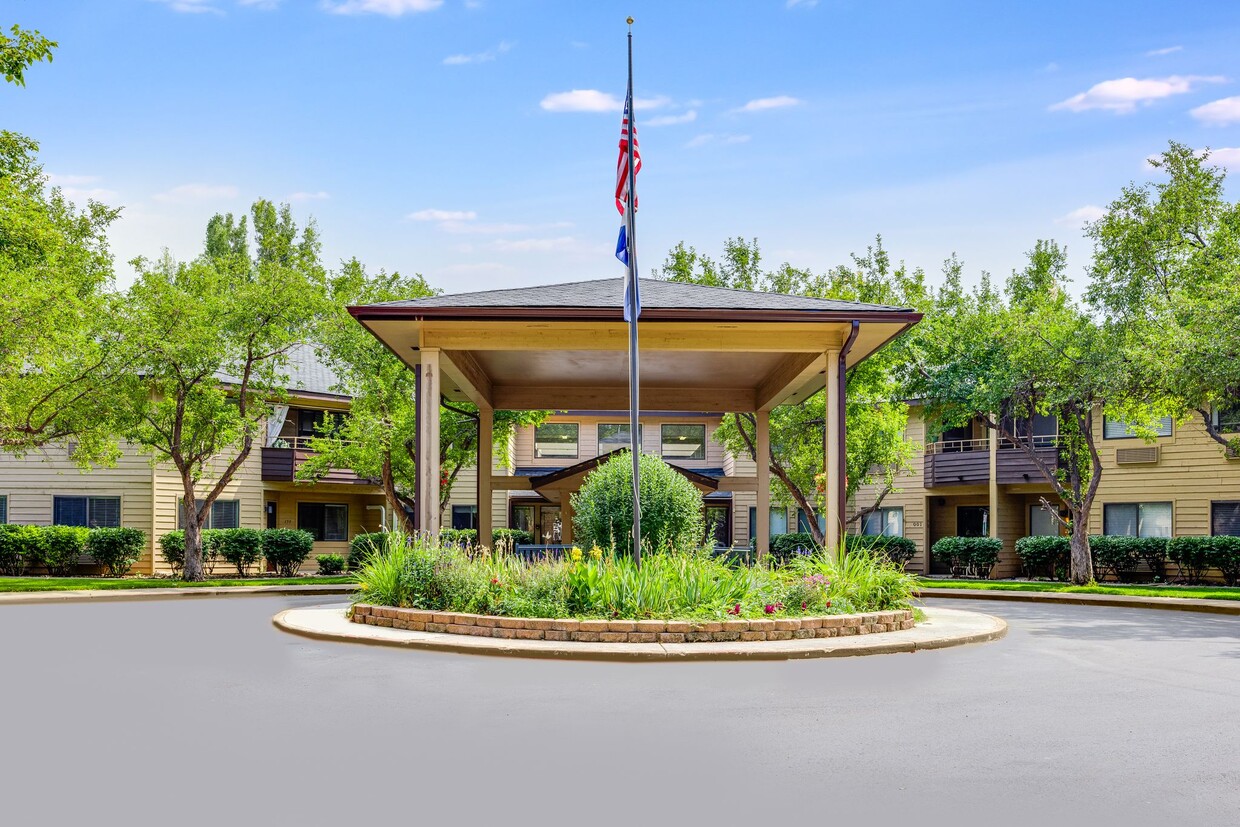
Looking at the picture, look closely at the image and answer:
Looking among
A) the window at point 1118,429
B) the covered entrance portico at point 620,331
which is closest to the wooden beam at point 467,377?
the covered entrance portico at point 620,331

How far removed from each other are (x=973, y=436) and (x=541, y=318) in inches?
935

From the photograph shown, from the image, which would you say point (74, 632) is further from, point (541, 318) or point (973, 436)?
point (973, 436)

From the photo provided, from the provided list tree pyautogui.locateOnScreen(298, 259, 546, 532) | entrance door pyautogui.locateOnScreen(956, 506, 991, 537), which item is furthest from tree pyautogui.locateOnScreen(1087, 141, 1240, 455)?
tree pyautogui.locateOnScreen(298, 259, 546, 532)

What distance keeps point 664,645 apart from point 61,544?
24.1 metres

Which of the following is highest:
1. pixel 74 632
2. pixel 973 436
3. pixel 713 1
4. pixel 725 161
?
pixel 713 1

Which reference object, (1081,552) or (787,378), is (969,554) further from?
(787,378)

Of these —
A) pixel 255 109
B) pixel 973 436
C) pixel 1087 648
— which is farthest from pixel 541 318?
pixel 973 436

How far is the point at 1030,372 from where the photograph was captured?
24.2 meters

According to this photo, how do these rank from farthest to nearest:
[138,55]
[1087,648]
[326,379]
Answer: [326,379], [138,55], [1087,648]

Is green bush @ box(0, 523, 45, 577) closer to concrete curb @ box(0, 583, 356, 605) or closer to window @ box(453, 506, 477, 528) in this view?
concrete curb @ box(0, 583, 356, 605)

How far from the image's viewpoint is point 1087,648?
12.3m

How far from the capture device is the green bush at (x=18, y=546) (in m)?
29.2

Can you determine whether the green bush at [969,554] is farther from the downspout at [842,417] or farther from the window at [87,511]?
the window at [87,511]

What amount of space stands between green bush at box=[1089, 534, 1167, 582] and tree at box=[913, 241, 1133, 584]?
1941 millimetres
